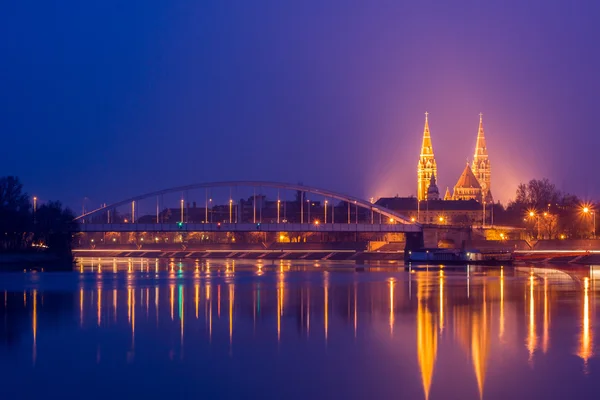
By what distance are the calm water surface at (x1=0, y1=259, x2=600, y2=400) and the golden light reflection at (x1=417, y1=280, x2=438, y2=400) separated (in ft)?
0.21

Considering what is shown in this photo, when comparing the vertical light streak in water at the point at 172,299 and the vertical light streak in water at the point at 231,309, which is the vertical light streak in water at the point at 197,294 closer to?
the vertical light streak in water at the point at 172,299

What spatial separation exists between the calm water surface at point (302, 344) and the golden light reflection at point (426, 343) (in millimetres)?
65

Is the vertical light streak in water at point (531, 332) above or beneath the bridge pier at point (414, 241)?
beneath

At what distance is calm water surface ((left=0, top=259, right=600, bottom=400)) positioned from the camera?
21.3m

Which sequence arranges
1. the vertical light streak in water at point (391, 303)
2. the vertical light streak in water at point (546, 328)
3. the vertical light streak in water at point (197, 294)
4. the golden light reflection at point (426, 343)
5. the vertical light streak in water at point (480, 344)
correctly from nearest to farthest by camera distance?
the golden light reflection at point (426, 343) → the vertical light streak in water at point (480, 344) → the vertical light streak in water at point (546, 328) → the vertical light streak in water at point (391, 303) → the vertical light streak in water at point (197, 294)

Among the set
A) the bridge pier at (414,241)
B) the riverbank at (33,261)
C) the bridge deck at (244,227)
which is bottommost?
the riverbank at (33,261)

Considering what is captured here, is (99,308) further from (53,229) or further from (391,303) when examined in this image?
(53,229)

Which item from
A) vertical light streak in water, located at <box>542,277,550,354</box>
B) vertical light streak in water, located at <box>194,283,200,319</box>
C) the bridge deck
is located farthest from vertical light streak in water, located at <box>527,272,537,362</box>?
the bridge deck

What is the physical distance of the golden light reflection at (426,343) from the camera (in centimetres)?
2236

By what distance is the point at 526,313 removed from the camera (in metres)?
35.1

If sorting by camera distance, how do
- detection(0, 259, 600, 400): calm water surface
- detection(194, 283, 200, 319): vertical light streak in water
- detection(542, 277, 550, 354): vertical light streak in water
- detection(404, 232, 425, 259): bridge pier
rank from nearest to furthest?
1. detection(0, 259, 600, 400): calm water surface
2. detection(542, 277, 550, 354): vertical light streak in water
3. detection(194, 283, 200, 319): vertical light streak in water
4. detection(404, 232, 425, 259): bridge pier

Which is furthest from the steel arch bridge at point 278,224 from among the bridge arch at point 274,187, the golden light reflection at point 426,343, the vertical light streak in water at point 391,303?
the golden light reflection at point 426,343

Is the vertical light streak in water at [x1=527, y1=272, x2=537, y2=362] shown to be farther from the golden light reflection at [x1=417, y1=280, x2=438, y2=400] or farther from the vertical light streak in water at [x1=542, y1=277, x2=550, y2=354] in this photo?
→ the golden light reflection at [x1=417, y1=280, x2=438, y2=400]

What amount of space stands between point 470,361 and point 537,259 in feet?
220
